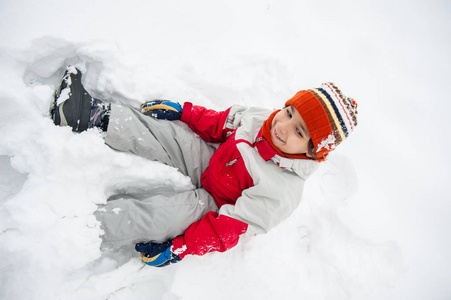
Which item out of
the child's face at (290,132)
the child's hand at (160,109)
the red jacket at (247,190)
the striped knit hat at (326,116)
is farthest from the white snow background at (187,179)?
the striped knit hat at (326,116)

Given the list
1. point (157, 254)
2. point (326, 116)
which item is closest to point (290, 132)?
point (326, 116)

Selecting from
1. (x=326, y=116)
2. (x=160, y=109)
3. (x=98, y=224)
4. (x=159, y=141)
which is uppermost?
(x=326, y=116)

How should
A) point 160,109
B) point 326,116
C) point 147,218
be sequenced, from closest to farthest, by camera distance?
point 326,116
point 147,218
point 160,109

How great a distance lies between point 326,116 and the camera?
98cm

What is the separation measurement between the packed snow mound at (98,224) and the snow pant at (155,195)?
0.21ft

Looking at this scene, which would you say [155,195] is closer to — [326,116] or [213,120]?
[213,120]

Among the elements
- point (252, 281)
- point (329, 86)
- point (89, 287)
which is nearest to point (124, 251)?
point (89, 287)

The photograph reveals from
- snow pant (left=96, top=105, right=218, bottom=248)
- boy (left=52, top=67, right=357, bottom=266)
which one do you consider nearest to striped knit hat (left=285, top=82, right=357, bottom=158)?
boy (left=52, top=67, right=357, bottom=266)

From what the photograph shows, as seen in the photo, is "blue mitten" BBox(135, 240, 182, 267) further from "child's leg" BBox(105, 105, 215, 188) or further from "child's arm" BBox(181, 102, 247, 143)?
"child's arm" BBox(181, 102, 247, 143)

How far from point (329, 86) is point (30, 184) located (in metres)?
1.47

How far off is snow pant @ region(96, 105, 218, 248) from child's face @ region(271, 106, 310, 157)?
0.59m

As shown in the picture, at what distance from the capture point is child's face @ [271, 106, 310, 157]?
1045 mm

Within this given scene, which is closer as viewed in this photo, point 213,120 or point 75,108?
point 75,108

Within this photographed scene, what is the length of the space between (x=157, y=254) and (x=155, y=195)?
34cm
